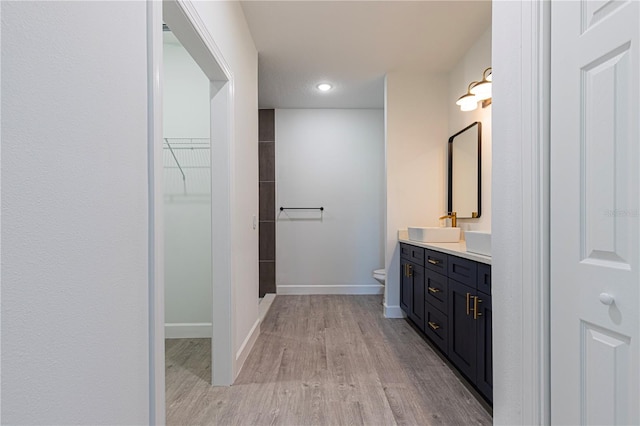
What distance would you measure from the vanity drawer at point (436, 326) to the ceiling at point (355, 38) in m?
2.21

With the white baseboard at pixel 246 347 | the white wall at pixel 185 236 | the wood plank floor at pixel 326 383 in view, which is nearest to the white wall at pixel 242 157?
the white baseboard at pixel 246 347

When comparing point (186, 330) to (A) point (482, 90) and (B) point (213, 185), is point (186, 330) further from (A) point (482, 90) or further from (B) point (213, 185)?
(A) point (482, 90)

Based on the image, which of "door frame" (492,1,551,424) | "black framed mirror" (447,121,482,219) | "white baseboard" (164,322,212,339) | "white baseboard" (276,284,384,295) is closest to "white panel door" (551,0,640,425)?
"door frame" (492,1,551,424)

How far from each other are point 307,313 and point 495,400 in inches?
97.4

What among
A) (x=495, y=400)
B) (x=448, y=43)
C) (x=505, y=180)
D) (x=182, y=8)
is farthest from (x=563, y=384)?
(x=448, y=43)

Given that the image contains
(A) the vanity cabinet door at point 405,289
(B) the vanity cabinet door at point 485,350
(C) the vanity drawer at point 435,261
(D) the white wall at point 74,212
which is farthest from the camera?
(A) the vanity cabinet door at point 405,289

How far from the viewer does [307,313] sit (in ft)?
12.1

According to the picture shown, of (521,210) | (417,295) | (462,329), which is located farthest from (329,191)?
(521,210)

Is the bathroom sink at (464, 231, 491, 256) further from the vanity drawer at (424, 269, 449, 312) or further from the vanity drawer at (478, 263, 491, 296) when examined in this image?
the vanity drawer at (424, 269, 449, 312)

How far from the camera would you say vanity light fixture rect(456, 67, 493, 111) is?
8.39ft

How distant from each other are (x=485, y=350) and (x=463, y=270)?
0.46 m

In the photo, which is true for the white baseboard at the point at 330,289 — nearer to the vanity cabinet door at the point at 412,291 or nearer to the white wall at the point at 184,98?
the vanity cabinet door at the point at 412,291

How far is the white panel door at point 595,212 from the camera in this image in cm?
84

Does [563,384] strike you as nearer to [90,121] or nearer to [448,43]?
[90,121]
